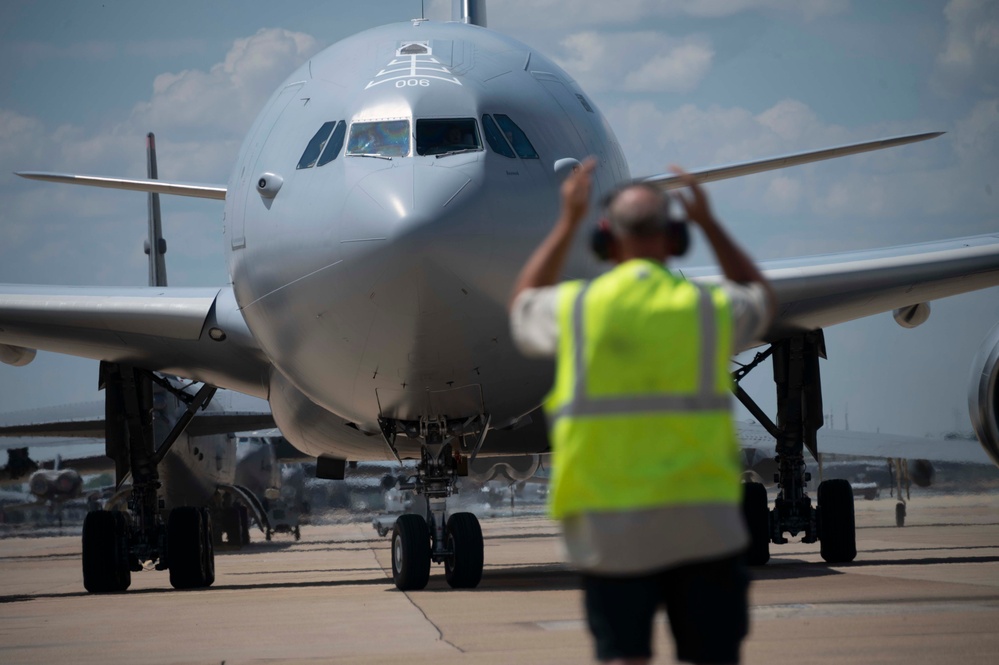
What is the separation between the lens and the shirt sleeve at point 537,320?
374 centimetres

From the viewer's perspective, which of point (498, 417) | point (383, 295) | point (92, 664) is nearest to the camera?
point (92, 664)

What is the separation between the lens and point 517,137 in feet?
35.7

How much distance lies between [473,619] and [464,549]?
8.52 ft

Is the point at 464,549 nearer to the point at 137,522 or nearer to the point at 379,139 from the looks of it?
the point at 379,139

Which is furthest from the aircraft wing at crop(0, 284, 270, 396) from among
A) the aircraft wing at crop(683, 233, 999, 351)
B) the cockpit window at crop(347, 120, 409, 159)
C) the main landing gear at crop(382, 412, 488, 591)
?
the aircraft wing at crop(683, 233, 999, 351)

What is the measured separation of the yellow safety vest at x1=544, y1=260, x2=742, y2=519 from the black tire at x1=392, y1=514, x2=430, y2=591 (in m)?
8.17

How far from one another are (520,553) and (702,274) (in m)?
10.1

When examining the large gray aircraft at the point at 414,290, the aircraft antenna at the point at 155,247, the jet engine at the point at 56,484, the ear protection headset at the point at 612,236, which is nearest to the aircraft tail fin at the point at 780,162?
the large gray aircraft at the point at 414,290

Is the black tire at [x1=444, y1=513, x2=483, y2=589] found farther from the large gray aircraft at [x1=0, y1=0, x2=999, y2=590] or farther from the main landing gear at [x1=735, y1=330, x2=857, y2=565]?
the main landing gear at [x1=735, y1=330, x2=857, y2=565]

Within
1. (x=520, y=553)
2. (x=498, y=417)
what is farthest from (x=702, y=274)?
(x=520, y=553)

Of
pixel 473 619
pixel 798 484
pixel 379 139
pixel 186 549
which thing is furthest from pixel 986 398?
pixel 186 549

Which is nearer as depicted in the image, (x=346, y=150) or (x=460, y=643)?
(x=460, y=643)

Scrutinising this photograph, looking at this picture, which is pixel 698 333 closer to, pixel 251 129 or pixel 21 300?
pixel 251 129

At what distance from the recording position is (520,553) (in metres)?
23.0
